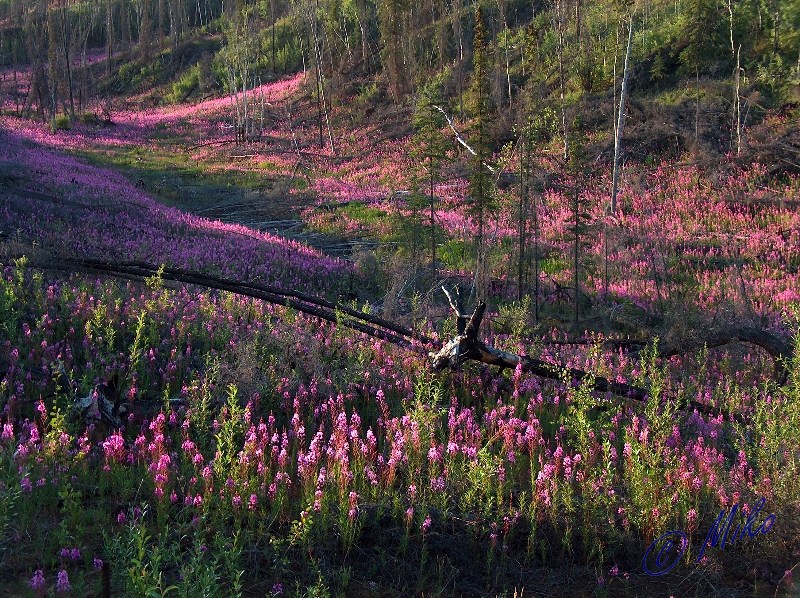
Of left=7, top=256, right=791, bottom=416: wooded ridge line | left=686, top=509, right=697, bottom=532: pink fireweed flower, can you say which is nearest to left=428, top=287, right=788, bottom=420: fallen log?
left=7, top=256, right=791, bottom=416: wooded ridge line

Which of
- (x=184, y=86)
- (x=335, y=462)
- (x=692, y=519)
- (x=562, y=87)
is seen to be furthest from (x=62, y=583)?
(x=184, y=86)

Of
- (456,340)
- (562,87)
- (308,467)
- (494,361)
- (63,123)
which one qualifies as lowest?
(308,467)

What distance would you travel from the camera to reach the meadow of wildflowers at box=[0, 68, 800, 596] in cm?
363

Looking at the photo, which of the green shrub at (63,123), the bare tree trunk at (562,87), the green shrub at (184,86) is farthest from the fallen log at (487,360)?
the green shrub at (184,86)

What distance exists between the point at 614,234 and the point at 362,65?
4101 centimetres

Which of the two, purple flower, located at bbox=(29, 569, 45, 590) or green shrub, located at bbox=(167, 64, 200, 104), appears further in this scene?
green shrub, located at bbox=(167, 64, 200, 104)

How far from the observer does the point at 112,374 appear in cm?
545

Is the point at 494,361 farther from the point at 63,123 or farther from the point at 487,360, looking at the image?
the point at 63,123

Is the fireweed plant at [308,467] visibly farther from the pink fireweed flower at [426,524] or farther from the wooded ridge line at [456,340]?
the wooded ridge line at [456,340]

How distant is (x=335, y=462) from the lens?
4387 millimetres

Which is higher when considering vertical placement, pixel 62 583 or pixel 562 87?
pixel 562 87

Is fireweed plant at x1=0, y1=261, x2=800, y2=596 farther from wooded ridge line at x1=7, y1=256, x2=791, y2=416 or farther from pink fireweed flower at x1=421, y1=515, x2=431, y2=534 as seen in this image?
wooded ridge line at x1=7, y1=256, x2=791, y2=416

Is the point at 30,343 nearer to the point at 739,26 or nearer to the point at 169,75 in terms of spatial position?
the point at 739,26

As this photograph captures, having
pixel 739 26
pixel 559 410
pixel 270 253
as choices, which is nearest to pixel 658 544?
pixel 559 410
